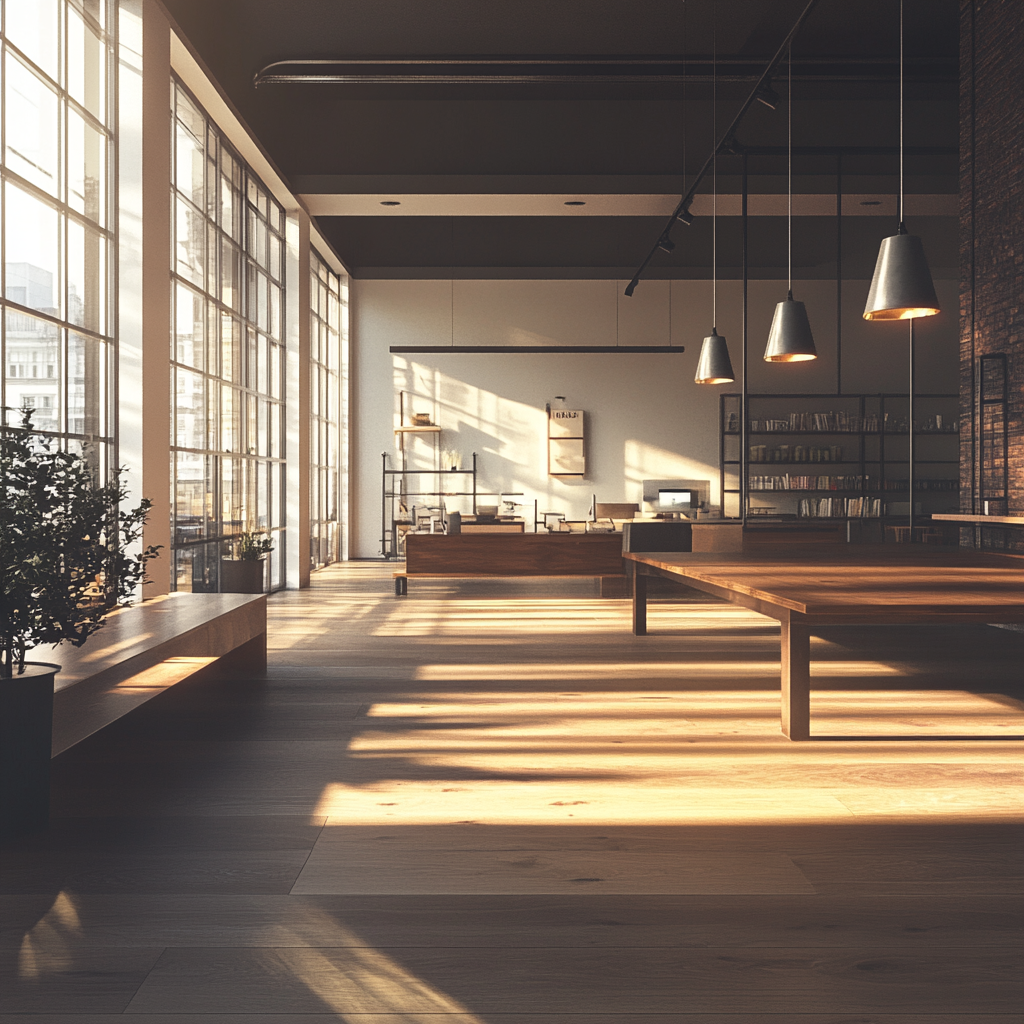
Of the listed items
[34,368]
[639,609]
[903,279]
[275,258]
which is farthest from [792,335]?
[275,258]

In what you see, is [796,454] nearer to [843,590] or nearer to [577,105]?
[577,105]

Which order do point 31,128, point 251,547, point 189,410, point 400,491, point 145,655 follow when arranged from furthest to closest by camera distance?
1. point 400,491
2. point 251,547
3. point 189,410
4. point 31,128
5. point 145,655

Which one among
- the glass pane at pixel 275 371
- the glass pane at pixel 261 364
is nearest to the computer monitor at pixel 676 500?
the glass pane at pixel 275 371

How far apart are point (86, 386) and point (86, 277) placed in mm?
573

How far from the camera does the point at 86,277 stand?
507cm

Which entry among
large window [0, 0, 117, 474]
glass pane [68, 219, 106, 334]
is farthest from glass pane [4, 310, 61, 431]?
glass pane [68, 219, 106, 334]

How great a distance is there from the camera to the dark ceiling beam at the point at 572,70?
319 inches

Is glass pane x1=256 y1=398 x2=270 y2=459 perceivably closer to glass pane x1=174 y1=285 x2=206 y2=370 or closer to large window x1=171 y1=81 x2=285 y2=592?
large window x1=171 y1=81 x2=285 y2=592

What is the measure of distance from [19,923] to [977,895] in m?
2.06

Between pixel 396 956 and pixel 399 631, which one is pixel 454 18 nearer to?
pixel 399 631

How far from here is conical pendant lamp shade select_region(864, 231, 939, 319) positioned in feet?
12.6

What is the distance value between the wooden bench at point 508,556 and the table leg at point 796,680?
17.4 ft

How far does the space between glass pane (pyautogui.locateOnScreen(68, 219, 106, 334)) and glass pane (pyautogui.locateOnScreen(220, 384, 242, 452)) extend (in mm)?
2303

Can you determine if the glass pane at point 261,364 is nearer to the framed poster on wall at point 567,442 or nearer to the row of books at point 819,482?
the framed poster on wall at point 567,442
